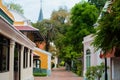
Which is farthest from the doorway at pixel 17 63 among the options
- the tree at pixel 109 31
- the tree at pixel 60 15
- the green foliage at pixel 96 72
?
the tree at pixel 60 15

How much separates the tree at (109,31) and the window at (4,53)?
5400mm

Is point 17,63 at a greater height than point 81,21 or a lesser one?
lesser

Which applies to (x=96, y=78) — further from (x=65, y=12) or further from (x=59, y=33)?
(x=65, y=12)

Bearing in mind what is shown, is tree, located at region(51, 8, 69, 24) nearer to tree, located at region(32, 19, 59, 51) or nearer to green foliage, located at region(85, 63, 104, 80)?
tree, located at region(32, 19, 59, 51)

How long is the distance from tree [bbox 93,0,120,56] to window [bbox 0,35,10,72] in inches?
213

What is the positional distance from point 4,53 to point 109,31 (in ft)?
22.2

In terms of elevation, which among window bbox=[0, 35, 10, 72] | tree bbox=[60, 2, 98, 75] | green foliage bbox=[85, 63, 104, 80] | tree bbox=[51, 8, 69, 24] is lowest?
green foliage bbox=[85, 63, 104, 80]

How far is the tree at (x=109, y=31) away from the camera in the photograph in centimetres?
1555

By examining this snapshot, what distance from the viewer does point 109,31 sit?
1616cm

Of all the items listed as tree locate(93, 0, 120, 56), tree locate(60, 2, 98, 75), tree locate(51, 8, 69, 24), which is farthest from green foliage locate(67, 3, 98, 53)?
tree locate(93, 0, 120, 56)

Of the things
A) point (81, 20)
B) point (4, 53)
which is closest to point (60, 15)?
point (81, 20)

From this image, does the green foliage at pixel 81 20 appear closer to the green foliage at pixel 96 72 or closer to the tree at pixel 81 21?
the tree at pixel 81 21

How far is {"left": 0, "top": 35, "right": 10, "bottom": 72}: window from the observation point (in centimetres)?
1973

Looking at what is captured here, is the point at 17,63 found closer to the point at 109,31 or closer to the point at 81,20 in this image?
the point at 109,31
